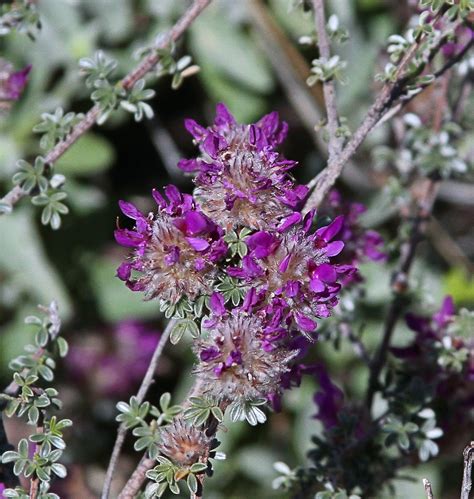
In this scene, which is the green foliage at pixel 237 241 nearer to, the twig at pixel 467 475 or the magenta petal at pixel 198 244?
the magenta petal at pixel 198 244

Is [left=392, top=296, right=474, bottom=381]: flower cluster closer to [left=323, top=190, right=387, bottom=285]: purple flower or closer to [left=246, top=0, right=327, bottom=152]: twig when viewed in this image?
[left=323, top=190, right=387, bottom=285]: purple flower

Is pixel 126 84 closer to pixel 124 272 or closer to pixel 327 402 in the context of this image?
pixel 124 272

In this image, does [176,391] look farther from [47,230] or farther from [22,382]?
[22,382]

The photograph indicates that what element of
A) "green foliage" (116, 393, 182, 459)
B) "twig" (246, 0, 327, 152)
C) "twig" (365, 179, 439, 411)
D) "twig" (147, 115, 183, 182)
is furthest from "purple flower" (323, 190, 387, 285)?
"twig" (147, 115, 183, 182)

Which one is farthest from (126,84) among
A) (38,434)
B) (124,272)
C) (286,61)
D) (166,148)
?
(166,148)

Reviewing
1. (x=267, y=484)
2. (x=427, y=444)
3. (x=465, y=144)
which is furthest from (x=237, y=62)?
(x=427, y=444)

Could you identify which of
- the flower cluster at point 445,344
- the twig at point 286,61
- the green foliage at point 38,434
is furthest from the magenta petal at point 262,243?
A: the twig at point 286,61

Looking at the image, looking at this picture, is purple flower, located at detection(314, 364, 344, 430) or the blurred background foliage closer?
purple flower, located at detection(314, 364, 344, 430)

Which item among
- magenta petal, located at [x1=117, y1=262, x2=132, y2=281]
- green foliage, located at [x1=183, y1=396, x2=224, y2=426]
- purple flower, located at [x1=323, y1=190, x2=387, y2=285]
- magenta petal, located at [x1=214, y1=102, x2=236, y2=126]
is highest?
magenta petal, located at [x1=117, y1=262, x2=132, y2=281]

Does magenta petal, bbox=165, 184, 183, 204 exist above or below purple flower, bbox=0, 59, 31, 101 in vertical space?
above
